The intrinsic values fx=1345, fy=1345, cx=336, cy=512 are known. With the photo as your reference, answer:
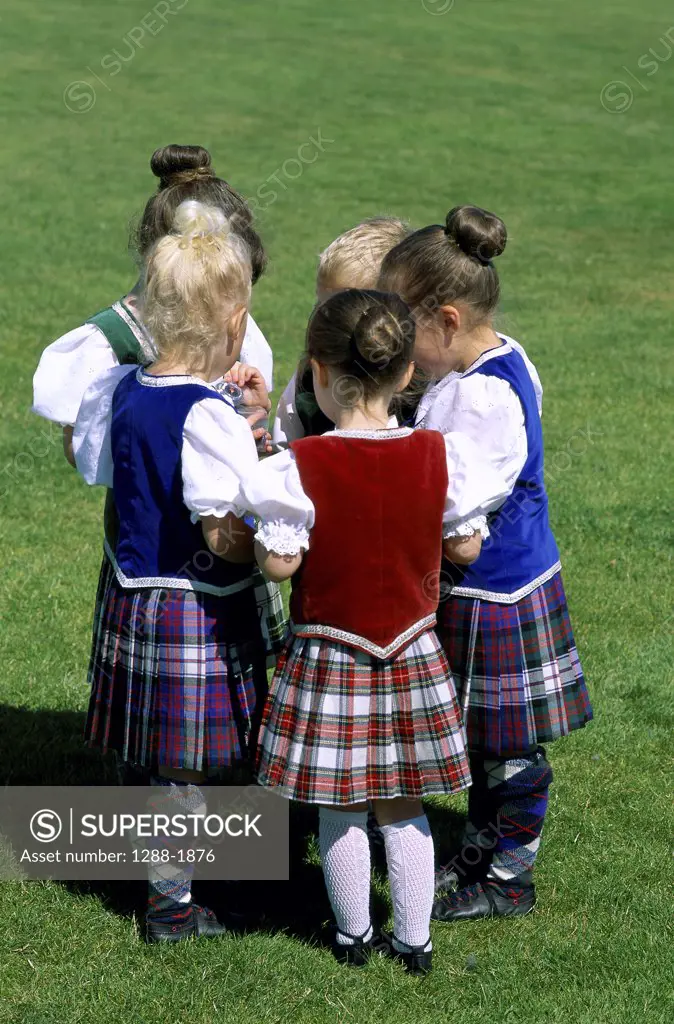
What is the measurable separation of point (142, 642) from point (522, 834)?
3.52ft

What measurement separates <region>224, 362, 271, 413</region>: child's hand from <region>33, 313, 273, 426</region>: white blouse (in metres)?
0.35

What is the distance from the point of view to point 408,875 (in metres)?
2.94

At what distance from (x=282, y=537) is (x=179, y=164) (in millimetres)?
1233

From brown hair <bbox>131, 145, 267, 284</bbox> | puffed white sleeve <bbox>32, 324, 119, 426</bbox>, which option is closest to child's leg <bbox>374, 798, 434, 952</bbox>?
puffed white sleeve <bbox>32, 324, 119, 426</bbox>

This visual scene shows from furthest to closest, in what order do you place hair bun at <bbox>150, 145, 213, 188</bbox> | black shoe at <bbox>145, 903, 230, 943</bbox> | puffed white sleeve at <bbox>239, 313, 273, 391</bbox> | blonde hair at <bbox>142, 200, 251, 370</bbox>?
puffed white sleeve at <bbox>239, 313, 273, 391</bbox> < hair bun at <bbox>150, 145, 213, 188</bbox> < black shoe at <bbox>145, 903, 230, 943</bbox> < blonde hair at <bbox>142, 200, 251, 370</bbox>

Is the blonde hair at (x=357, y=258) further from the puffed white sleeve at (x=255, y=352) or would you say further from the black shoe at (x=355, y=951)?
the black shoe at (x=355, y=951)

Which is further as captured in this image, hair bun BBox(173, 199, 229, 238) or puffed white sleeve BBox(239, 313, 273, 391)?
puffed white sleeve BBox(239, 313, 273, 391)

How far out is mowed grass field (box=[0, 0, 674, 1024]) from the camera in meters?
3.10

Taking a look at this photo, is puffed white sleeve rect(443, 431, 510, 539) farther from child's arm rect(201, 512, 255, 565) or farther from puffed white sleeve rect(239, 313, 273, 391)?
puffed white sleeve rect(239, 313, 273, 391)

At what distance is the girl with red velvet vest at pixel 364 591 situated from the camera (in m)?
2.71

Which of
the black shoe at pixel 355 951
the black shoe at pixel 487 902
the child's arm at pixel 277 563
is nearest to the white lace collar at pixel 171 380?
the child's arm at pixel 277 563

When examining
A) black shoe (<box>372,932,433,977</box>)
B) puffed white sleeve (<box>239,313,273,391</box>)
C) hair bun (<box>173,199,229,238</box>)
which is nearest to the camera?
hair bun (<box>173,199,229,238</box>)

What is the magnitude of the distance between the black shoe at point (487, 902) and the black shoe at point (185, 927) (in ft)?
1.78

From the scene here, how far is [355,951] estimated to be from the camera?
3059 mm
